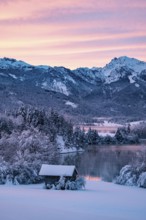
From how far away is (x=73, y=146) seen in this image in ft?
380

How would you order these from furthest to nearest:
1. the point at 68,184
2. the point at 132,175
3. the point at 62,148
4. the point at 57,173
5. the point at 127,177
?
the point at 62,148, the point at 132,175, the point at 127,177, the point at 57,173, the point at 68,184

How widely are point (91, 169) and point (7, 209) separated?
5150 cm

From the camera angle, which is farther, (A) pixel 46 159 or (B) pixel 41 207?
(A) pixel 46 159

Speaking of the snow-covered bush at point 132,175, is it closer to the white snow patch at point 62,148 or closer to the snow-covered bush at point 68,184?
the snow-covered bush at point 68,184

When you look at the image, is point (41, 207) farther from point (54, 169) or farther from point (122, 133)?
point (122, 133)

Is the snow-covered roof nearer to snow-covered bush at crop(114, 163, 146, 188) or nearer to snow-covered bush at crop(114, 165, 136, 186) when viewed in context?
snow-covered bush at crop(114, 163, 146, 188)

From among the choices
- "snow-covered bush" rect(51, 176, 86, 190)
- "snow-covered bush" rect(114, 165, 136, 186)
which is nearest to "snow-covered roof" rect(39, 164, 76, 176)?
"snow-covered bush" rect(51, 176, 86, 190)

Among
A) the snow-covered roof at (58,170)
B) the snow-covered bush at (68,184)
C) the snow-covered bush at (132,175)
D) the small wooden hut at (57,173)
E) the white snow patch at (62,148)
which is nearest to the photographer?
the snow-covered bush at (68,184)

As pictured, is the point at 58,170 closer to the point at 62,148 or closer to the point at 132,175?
the point at 132,175

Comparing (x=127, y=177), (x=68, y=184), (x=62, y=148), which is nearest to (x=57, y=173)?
(x=68, y=184)

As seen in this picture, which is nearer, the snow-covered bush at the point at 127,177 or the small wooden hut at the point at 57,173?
the small wooden hut at the point at 57,173

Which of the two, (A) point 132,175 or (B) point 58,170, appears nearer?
(B) point 58,170

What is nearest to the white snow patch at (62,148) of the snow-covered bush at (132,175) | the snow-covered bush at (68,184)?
the snow-covered bush at (132,175)

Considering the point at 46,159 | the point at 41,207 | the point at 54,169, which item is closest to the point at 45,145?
the point at 46,159
